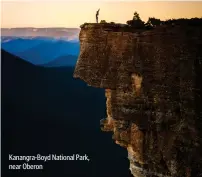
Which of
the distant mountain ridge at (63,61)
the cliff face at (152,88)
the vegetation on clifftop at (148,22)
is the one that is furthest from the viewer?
the distant mountain ridge at (63,61)

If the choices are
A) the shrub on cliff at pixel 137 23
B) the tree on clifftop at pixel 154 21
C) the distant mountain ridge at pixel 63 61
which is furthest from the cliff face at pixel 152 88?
the distant mountain ridge at pixel 63 61

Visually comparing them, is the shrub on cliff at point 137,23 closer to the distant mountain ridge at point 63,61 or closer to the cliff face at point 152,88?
the cliff face at point 152,88

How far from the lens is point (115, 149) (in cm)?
2603

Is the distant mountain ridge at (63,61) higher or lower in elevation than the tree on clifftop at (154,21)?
lower

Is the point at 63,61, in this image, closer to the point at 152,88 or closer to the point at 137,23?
the point at 137,23

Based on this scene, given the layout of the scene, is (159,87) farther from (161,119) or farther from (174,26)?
(174,26)

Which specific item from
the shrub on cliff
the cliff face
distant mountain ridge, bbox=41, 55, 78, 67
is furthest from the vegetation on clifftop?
distant mountain ridge, bbox=41, 55, 78, 67

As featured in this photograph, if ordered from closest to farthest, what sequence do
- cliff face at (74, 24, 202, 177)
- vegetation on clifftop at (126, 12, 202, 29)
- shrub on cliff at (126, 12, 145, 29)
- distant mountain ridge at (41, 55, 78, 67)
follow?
1. cliff face at (74, 24, 202, 177)
2. vegetation on clifftop at (126, 12, 202, 29)
3. shrub on cliff at (126, 12, 145, 29)
4. distant mountain ridge at (41, 55, 78, 67)

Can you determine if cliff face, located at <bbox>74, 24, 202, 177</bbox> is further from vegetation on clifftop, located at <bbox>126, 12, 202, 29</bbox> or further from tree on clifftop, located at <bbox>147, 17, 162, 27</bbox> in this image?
tree on clifftop, located at <bbox>147, 17, 162, 27</bbox>

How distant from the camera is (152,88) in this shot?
11195 millimetres

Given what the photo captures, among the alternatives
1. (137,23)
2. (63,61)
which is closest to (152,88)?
(137,23)

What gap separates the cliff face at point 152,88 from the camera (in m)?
10.5

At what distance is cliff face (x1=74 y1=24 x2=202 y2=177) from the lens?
10500 millimetres

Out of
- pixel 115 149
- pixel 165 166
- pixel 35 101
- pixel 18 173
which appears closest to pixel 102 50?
pixel 165 166
